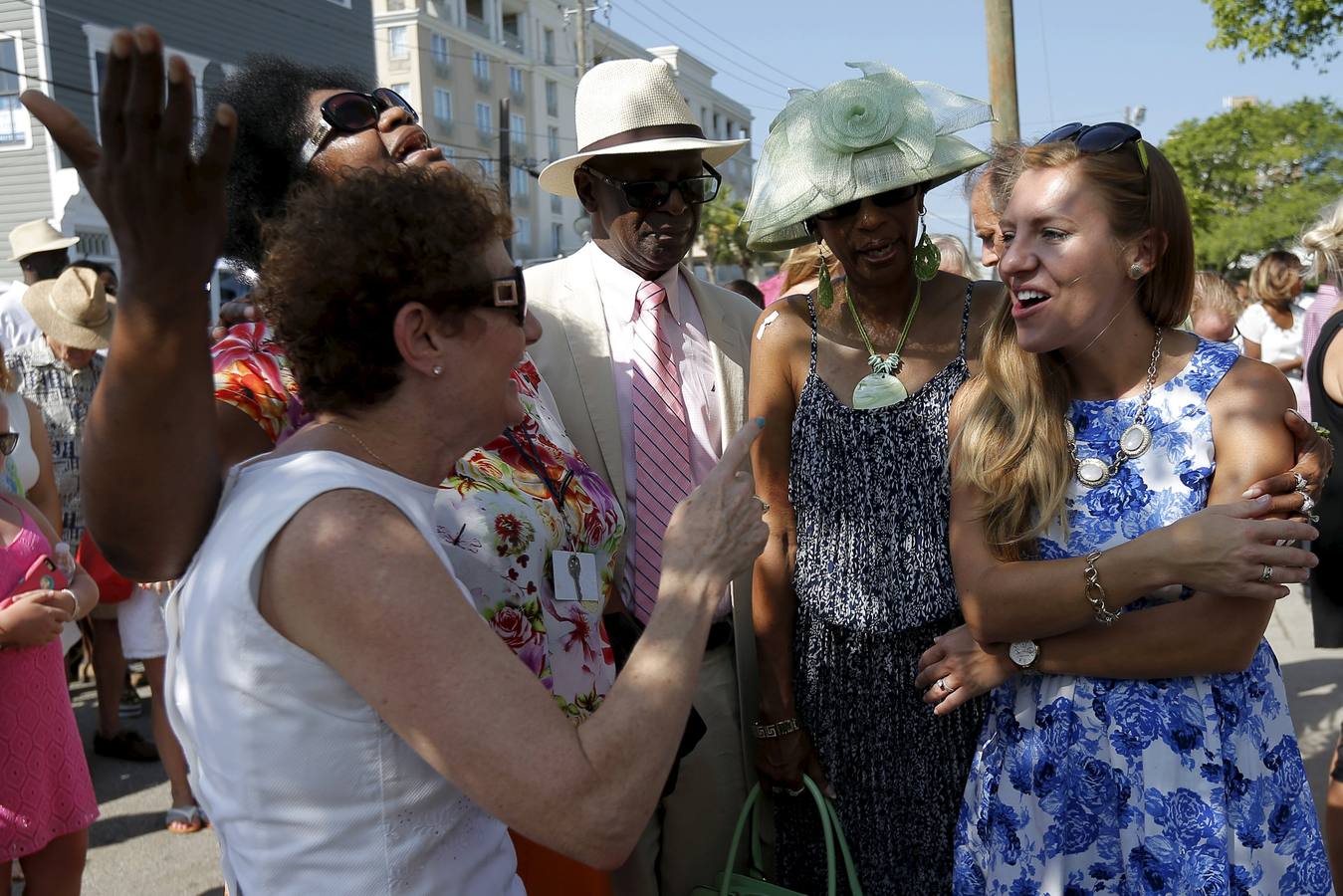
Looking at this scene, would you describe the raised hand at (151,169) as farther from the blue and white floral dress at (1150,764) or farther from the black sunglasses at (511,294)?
the blue and white floral dress at (1150,764)

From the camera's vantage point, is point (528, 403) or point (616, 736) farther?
point (528, 403)

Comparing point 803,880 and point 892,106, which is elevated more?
point 892,106

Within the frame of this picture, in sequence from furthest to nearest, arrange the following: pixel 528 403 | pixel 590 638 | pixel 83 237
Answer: pixel 83 237 < pixel 528 403 < pixel 590 638

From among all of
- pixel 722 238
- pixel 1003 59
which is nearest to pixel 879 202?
pixel 1003 59

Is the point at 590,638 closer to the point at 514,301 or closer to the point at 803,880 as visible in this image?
the point at 514,301

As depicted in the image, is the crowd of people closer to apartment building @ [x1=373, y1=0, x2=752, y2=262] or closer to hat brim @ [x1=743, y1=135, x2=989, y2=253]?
hat brim @ [x1=743, y1=135, x2=989, y2=253]

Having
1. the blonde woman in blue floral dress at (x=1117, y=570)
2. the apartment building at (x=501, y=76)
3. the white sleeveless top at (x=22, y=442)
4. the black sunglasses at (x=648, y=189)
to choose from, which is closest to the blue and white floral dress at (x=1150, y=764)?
the blonde woman in blue floral dress at (x=1117, y=570)

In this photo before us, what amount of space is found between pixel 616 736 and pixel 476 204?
774mm

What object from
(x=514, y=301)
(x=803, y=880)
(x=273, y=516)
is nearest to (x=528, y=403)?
(x=514, y=301)

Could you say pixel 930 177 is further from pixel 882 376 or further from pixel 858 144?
pixel 882 376

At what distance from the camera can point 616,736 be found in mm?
1378

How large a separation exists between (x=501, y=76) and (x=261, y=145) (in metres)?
51.7

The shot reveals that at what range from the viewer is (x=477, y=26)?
49594 mm

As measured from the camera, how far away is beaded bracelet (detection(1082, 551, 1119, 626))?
1963mm
